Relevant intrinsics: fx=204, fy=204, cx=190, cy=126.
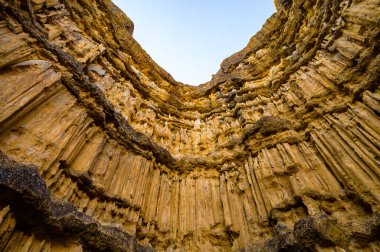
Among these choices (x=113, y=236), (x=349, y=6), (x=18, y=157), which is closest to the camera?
(x=18, y=157)

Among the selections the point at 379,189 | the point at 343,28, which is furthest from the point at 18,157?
the point at 343,28

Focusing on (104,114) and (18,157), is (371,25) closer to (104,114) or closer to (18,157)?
(104,114)

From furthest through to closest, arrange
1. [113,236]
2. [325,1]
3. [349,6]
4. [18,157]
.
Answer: [325,1] → [349,6] → [113,236] → [18,157]

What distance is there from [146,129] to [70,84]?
20.2ft

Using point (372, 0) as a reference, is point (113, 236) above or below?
below

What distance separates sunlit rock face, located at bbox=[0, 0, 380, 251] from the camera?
668 cm

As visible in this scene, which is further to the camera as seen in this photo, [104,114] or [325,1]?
[325,1]

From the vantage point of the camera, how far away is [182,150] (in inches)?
622

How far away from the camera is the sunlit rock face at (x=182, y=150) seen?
21.9 feet

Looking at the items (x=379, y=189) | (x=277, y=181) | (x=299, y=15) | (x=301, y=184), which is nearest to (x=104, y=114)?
(x=277, y=181)

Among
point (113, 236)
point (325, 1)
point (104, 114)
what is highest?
point (325, 1)

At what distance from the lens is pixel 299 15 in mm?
16656

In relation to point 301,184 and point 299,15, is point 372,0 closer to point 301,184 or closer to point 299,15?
point 299,15

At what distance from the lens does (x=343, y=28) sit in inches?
444
